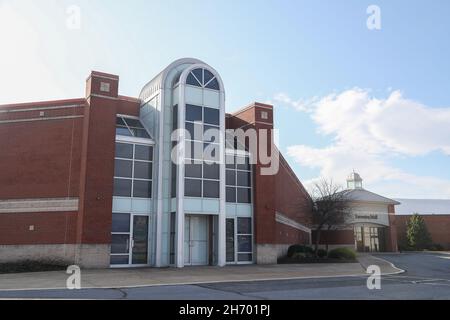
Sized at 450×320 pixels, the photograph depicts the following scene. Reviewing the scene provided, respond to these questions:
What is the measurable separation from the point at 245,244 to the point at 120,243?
720 cm

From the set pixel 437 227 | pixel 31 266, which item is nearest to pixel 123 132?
pixel 31 266

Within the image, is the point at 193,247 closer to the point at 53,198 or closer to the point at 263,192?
the point at 263,192

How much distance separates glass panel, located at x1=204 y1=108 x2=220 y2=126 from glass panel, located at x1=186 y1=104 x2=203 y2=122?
0.39 m

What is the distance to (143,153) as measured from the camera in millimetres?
24875

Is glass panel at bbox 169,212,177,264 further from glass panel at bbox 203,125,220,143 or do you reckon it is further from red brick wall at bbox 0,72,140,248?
glass panel at bbox 203,125,220,143

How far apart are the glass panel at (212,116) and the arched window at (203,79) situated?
1324mm

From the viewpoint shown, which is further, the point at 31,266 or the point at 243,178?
the point at 243,178

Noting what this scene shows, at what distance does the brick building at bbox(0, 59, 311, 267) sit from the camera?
2275 centimetres

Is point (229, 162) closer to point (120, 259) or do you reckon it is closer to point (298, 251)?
point (120, 259)

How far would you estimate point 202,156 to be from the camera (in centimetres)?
2492

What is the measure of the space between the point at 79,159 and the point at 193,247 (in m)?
7.43

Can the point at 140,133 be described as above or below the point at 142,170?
above

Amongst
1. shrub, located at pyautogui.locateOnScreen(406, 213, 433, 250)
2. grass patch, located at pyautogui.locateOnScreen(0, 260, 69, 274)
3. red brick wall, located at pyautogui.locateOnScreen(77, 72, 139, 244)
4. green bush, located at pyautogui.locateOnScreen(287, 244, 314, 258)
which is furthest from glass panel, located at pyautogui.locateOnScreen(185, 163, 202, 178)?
→ shrub, located at pyautogui.locateOnScreen(406, 213, 433, 250)
